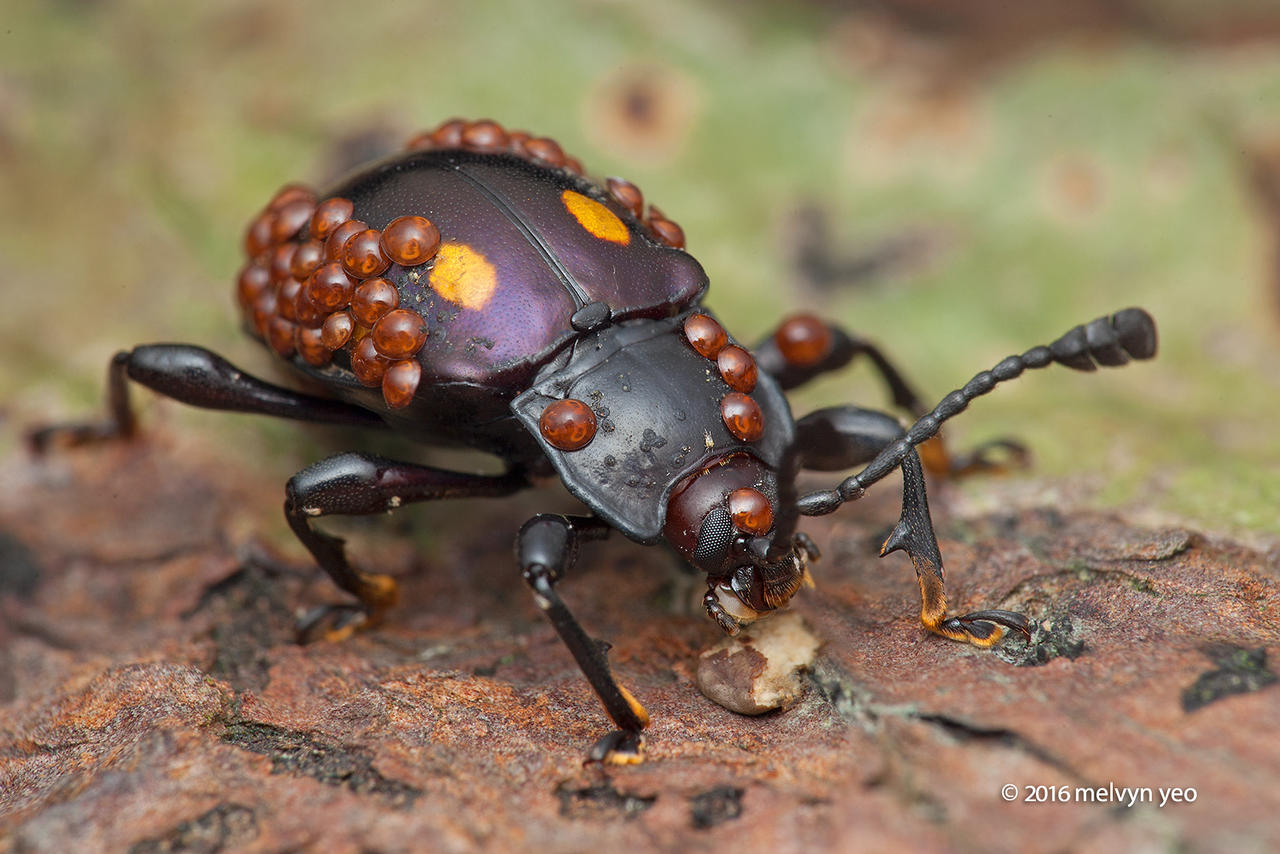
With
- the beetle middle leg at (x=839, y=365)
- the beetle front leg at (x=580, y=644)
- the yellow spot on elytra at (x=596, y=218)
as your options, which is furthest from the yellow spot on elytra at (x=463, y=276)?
the beetle middle leg at (x=839, y=365)

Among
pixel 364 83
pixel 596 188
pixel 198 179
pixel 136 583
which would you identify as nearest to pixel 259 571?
pixel 136 583

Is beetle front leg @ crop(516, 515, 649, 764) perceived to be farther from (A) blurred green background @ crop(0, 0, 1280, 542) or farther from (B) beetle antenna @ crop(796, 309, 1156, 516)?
(A) blurred green background @ crop(0, 0, 1280, 542)

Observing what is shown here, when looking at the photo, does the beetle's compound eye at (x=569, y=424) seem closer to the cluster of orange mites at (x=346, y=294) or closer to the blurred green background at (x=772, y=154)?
the cluster of orange mites at (x=346, y=294)

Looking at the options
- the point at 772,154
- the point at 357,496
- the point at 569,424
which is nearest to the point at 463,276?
the point at 569,424

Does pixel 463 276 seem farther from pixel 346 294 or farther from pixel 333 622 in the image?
pixel 333 622

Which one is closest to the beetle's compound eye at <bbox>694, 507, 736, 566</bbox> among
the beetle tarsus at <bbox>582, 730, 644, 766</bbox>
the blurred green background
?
the beetle tarsus at <bbox>582, 730, 644, 766</bbox>

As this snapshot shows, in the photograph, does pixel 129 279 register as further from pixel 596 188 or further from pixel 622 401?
pixel 622 401
